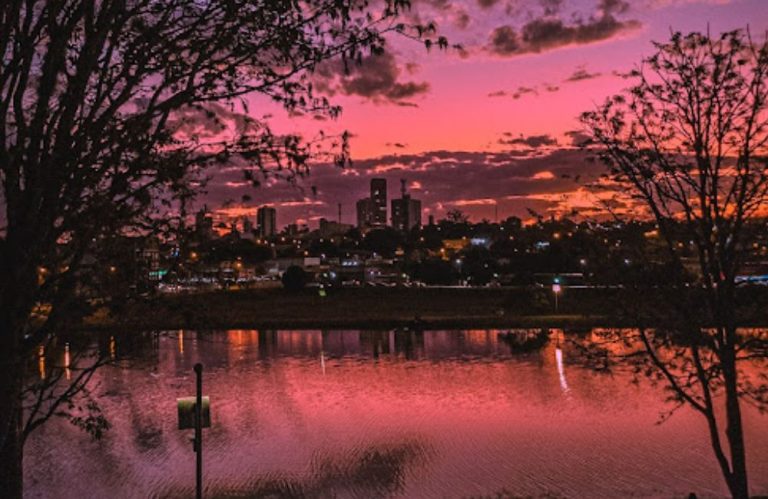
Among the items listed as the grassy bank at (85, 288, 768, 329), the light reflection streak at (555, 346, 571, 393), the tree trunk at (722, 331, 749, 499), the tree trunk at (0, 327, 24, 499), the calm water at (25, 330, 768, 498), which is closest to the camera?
the tree trunk at (0, 327, 24, 499)

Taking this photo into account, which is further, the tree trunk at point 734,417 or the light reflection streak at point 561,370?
the light reflection streak at point 561,370

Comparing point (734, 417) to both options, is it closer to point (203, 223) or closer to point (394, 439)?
point (203, 223)

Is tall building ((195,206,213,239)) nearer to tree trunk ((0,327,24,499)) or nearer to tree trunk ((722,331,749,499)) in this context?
tree trunk ((0,327,24,499))

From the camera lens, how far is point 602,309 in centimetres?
1383

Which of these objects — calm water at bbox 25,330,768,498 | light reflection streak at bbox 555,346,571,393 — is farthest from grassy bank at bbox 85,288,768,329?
calm water at bbox 25,330,768,498

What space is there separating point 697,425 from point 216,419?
54.9ft

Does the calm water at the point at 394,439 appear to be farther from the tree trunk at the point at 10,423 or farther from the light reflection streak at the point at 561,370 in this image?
the tree trunk at the point at 10,423

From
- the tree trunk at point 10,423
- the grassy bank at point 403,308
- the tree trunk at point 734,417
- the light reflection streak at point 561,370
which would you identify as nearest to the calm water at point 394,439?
the light reflection streak at point 561,370

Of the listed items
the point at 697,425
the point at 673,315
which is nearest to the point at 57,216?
the point at 673,315

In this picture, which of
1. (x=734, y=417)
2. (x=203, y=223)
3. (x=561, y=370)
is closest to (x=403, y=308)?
(x=561, y=370)

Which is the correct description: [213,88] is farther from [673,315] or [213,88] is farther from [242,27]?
[673,315]

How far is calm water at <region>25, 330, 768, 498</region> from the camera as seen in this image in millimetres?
19234

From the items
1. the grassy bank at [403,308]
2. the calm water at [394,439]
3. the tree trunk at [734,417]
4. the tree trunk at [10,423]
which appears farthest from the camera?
the grassy bank at [403,308]

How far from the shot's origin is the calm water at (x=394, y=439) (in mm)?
19234
